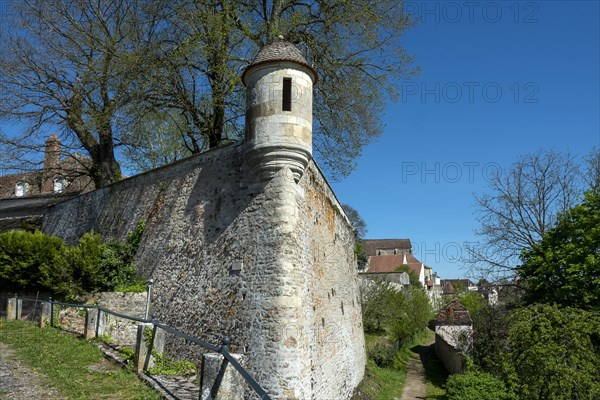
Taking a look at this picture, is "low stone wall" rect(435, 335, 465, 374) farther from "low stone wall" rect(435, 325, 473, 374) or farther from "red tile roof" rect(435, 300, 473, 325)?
"red tile roof" rect(435, 300, 473, 325)

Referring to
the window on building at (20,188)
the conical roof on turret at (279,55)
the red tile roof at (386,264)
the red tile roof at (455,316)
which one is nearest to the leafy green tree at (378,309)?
the red tile roof at (455,316)

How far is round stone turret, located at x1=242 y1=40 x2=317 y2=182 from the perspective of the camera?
11164 mm

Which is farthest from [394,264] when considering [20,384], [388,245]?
[20,384]

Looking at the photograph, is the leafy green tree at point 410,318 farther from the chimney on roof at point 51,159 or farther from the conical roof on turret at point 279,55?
the conical roof on turret at point 279,55

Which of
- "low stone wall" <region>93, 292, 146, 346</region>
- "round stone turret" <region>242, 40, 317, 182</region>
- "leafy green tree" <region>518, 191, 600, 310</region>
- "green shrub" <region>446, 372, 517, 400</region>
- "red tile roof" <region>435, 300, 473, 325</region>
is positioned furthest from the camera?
"red tile roof" <region>435, 300, 473, 325</region>

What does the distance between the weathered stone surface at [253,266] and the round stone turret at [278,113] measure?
43cm

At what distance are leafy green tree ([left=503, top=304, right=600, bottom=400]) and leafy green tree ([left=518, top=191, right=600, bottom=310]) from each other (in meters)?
2.47

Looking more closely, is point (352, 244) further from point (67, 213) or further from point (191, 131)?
point (67, 213)

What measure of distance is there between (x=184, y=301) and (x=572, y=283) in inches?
545

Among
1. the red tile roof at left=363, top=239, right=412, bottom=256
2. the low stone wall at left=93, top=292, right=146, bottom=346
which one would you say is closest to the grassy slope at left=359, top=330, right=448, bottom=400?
the low stone wall at left=93, top=292, right=146, bottom=346

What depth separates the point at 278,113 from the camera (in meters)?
11.2

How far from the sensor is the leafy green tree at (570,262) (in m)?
16.7

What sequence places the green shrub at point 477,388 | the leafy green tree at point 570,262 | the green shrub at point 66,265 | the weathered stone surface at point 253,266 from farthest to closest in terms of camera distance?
1. the leafy green tree at point 570,262
2. the green shrub at point 477,388
3. the green shrub at point 66,265
4. the weathered stone surface at point 253,266

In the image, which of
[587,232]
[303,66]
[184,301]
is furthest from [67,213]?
[587,232]
